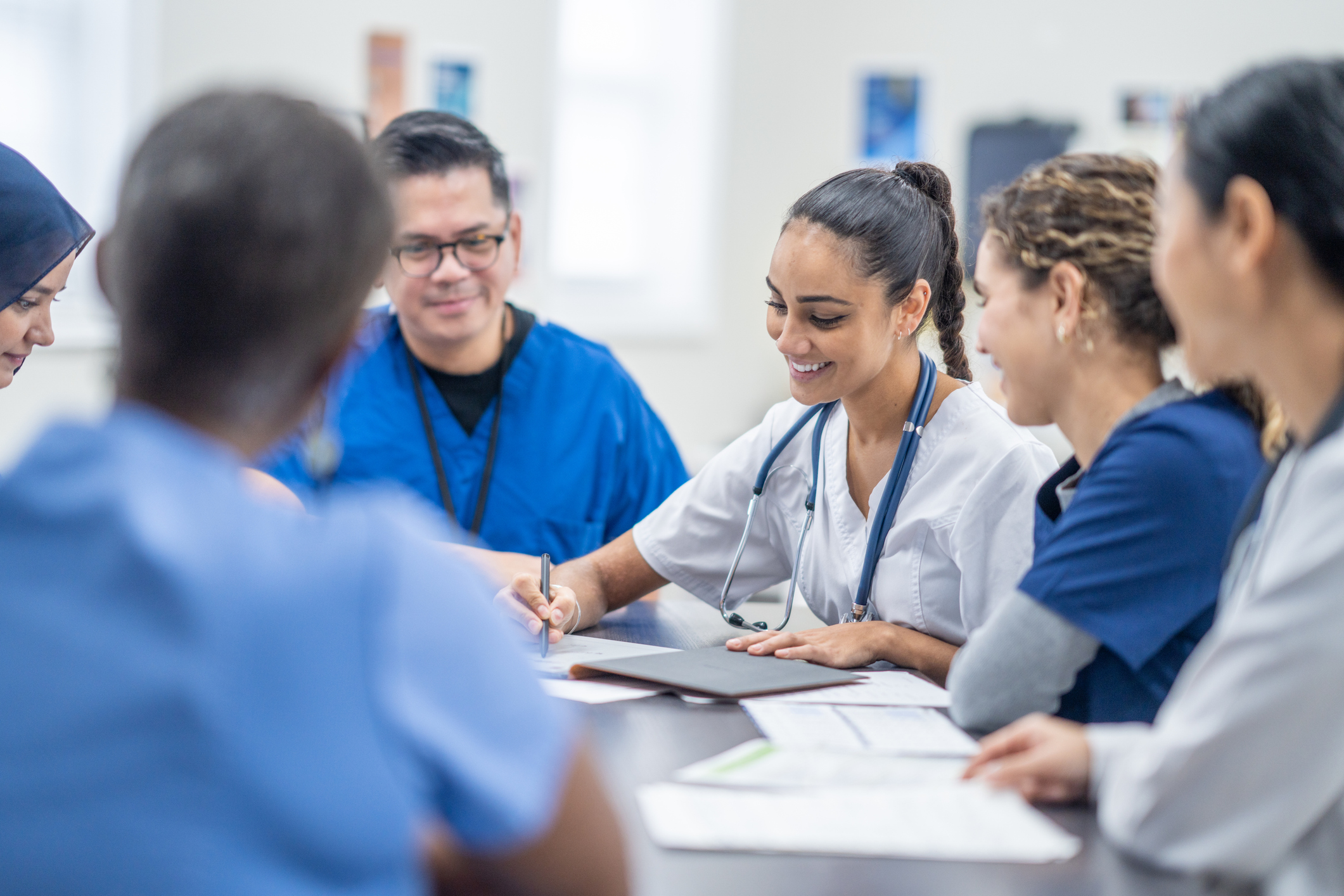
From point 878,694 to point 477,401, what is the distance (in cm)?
113

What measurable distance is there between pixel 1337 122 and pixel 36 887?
0.96m

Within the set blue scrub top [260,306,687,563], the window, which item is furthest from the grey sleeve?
the window

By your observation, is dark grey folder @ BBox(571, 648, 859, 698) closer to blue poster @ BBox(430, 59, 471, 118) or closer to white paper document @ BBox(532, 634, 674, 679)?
white paper document @ BBox(532, 634, 674, 679)

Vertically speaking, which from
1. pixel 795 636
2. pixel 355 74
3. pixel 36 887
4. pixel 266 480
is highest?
pixel 355 74

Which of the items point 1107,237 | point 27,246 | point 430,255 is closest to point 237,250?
point 1107,237

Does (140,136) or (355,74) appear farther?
(355,74)

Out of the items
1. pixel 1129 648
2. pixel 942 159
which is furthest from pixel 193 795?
pixel 942 159

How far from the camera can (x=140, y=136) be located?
640 millimetres

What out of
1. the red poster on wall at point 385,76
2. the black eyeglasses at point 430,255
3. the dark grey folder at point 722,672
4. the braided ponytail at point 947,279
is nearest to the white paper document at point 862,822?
the dark grey folder at point 722,672

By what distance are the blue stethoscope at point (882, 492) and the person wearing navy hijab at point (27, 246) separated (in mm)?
1040

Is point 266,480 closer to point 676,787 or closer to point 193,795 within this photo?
point 676,787

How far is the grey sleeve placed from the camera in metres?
1.14

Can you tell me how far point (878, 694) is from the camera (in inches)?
52.1

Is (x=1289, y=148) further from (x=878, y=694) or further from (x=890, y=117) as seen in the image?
(x=890, y=117)
